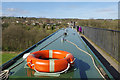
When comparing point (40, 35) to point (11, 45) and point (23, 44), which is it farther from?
point (11, 45)

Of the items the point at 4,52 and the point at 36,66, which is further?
the point at 4,52

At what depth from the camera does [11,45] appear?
36.7ft

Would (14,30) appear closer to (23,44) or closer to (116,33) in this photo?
(23,44)

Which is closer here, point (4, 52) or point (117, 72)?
point (117, 72)

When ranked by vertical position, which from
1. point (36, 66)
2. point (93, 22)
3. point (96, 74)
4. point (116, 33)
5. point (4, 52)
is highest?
point (93, 22)

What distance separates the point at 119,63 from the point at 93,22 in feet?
52.6

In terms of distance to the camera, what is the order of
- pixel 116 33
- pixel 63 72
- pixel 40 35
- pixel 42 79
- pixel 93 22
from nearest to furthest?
pixel 42 79
pixel 63 72
pixel 116 33
pixel 40 35
pixel 93 22

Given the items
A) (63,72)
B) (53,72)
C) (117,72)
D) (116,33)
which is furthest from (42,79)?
(116,33)

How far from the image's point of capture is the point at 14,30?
36.3 ft

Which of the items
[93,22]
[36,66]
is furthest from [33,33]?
[93,22]

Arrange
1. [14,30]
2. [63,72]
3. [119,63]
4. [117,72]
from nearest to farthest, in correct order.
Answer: [63,72] < [117,72] < [119,63] < [14,30]

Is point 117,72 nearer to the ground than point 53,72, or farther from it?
nearer to the ground

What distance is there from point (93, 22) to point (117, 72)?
1682 cm

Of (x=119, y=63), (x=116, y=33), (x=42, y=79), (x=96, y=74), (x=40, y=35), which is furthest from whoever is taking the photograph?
(x=40, y=35)
